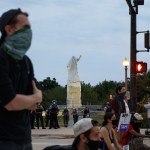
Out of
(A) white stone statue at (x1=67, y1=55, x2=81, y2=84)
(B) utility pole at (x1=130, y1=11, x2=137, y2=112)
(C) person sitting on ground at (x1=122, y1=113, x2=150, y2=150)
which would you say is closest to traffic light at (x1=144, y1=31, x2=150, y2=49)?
(B) utility pole at (x1=130, y1=11, x2=137, y2=112)

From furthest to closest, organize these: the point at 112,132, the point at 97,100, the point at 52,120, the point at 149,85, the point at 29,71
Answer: the point at 97,100 < the point at 149,85 < the point at 52,120 < the point at 112,132 < the point at 29,71

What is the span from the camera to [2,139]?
149 inches

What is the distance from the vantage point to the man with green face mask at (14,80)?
3686 millimetres

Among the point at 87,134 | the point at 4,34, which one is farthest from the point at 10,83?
the point at 87,134

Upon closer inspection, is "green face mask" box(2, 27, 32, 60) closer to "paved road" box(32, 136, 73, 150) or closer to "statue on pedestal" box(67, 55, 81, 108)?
"paved road" box(32, 136, 73, 150)

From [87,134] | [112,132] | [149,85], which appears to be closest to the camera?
[87,134]

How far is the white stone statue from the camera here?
71.1 metres

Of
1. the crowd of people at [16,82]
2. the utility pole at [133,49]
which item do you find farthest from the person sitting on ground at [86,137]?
the utility pole at [133,49]

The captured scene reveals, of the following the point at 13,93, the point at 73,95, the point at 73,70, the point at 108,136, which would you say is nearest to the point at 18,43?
the point at 13,93

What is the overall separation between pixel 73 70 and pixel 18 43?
67407mm

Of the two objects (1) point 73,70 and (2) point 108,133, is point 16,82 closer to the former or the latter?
(2) point 108,133

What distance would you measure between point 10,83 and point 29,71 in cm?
35

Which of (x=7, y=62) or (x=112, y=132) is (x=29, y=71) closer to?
(x=7, y=62)

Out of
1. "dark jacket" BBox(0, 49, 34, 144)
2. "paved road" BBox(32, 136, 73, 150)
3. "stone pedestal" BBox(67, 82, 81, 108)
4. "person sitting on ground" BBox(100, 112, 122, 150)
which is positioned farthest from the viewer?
"stone pedestal" BBox(67, 82, 81, 108)
